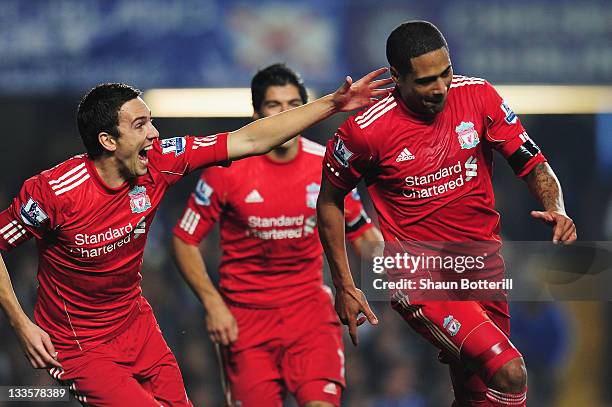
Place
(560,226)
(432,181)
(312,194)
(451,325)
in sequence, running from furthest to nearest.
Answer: (312,194), (432,181), (451,325), (560,226)

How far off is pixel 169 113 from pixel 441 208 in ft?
13.9

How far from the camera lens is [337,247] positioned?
231 inches

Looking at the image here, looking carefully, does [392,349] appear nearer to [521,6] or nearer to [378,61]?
[378,61]

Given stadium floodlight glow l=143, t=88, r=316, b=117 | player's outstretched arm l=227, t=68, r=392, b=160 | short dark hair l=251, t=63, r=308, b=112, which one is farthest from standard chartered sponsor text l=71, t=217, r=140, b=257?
stadium floodlight glow l=143, t=88, r=316, b=117

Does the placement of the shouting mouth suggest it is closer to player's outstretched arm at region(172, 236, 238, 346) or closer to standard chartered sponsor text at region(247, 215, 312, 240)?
standard chartered sponsor text at region(247, 215, 312, 240)

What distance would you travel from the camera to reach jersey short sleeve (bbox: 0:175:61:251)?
5.48 metres

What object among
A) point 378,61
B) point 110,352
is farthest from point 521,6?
point 110,352

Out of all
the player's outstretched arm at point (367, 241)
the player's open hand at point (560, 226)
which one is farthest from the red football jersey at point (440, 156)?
the player's outstretched arm at point (367, 241)

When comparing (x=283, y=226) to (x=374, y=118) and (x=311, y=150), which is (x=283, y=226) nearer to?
(x=311, y=150)

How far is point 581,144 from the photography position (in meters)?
9.55

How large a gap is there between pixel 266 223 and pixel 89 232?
1.57 meters

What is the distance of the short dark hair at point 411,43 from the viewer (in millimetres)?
5461

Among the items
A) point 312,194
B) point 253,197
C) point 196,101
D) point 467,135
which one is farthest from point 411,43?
point 196,101

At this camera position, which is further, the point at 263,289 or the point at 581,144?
the point at 581,144
